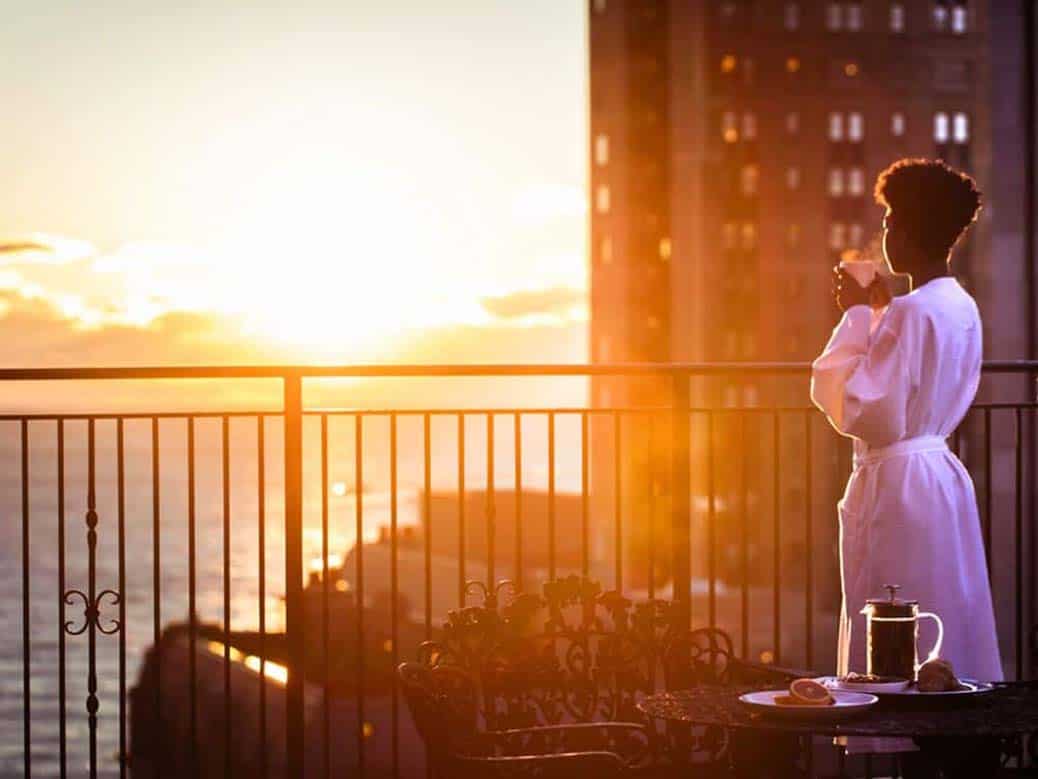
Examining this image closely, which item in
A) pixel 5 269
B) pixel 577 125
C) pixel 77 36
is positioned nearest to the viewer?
pixel 77 36

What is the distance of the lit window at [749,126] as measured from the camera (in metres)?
90.2

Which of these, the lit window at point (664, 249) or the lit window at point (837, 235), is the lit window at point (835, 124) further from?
the lit window at point (664, 249)

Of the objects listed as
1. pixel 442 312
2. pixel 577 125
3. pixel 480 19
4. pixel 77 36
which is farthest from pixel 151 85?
pixel 577 125

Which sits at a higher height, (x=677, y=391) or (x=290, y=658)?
(x=677, y=391)

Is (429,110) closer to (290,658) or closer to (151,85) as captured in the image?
(151,85)

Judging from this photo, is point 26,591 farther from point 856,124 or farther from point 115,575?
point 115,575

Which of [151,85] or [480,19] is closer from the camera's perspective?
[151,85]

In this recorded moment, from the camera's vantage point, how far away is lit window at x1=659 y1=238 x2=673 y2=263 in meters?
96.4

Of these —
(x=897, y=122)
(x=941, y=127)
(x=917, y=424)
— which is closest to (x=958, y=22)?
(x=941, y=127)

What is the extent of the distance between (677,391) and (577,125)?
137225 millimetres

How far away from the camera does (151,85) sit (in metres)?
76.0

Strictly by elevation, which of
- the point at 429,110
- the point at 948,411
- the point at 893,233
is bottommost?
the point at 948,411

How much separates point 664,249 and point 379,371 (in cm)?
9286

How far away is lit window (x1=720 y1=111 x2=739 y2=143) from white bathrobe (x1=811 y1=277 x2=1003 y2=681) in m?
88.2
